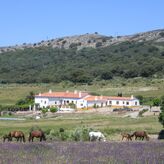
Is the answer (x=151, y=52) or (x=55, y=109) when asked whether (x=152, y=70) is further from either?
(x=55, y=109)

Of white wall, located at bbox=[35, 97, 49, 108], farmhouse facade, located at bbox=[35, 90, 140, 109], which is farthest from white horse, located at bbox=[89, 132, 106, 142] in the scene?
white wall, located at bbox=[35, 97, 49, 108]

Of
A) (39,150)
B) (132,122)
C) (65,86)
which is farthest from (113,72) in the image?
(39,150)

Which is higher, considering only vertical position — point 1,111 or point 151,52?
point 151,52

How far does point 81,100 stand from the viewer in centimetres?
10494

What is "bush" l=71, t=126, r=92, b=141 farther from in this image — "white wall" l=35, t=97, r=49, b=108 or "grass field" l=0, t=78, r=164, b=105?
"white wall" l=35, t=97, r=49, b=108

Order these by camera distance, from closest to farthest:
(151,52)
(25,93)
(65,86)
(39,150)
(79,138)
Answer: (39,150), (79,138), (25,93), (65,86), (151,52)

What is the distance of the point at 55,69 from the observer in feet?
587

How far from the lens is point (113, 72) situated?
15825 centimetres

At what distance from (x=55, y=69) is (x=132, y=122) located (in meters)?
117

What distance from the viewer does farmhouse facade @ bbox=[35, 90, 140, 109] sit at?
335ft

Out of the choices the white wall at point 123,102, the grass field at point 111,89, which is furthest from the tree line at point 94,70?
the white wall at point 123,102

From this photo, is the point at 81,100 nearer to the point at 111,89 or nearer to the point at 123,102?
the point at 123,102

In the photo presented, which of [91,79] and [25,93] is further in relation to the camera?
[91,79]

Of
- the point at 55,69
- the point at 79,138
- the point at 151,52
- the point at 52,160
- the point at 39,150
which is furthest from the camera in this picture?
the point at 151,52
